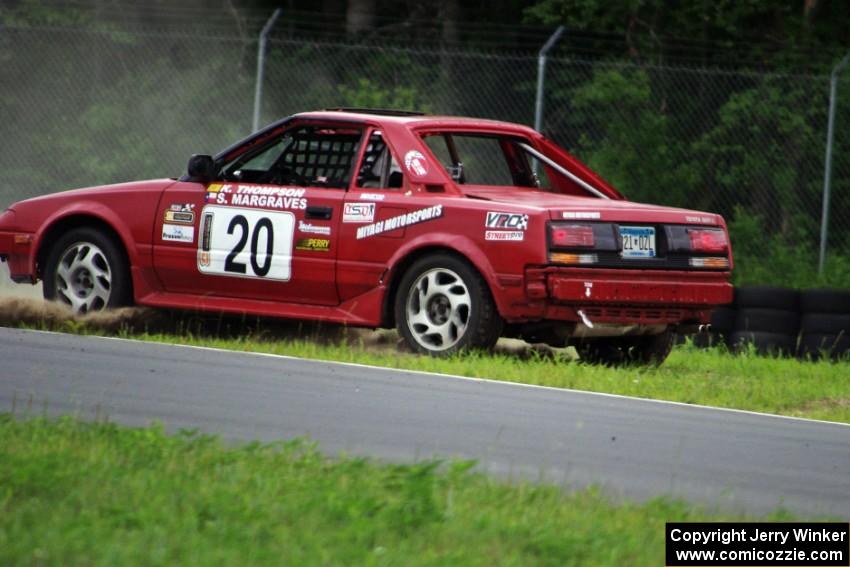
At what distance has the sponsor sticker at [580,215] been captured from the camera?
9.74 metres

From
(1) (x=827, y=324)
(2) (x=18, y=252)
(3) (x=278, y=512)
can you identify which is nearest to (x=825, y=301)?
(1) (x=827, y=324)

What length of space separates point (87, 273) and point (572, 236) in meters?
3.50

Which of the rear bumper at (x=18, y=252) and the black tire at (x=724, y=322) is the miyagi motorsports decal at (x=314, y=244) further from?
the black tire at (x=724, y=322)

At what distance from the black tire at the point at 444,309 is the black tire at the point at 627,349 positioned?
1141mm

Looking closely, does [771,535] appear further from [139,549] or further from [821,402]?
[821,402]

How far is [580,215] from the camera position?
9773mm

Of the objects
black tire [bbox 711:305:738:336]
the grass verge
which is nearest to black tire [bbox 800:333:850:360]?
black tire [bbox 711:305:738:336]

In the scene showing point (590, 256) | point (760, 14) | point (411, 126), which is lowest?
point (590, 256)

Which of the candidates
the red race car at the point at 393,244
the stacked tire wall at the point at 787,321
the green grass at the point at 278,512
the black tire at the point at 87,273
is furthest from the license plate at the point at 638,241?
the stacked tire wall at the point at 787,321

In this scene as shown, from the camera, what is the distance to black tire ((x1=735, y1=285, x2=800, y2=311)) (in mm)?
14000

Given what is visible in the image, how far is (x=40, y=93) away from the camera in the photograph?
72.4 feet

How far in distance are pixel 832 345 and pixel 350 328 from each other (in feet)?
14.9

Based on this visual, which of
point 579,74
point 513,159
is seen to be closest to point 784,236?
→ point 579,74

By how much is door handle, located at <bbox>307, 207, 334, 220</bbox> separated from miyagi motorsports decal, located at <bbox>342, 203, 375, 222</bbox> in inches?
3.8
